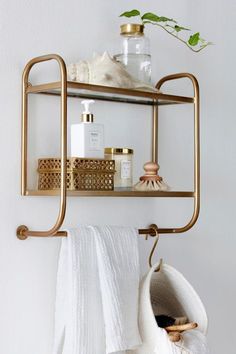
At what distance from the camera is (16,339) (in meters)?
1.46

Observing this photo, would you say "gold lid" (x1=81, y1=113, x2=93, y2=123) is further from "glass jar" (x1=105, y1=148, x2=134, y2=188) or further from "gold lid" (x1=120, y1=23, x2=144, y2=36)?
"gold lid" (x1=120, y1=23, x2=144, y2=36)

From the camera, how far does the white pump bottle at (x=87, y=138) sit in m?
1.43

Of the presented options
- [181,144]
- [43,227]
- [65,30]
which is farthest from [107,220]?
[65,30]

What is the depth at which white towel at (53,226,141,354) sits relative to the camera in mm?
1414

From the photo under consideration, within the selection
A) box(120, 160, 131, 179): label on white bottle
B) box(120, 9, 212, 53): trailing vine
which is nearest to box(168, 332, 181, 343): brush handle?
box(120, 160, 131, 179): label on white bottle

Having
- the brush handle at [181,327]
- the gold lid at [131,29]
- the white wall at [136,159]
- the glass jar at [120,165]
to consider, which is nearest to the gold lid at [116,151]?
the glass jar at [120,165]

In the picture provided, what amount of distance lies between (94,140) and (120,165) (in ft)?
0.34

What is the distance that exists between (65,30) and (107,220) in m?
0.44

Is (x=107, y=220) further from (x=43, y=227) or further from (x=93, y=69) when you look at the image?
(x=93, y=69)

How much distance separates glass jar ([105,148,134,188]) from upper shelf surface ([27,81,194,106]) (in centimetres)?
12

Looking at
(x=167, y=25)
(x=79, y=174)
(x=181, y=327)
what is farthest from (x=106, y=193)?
(x=167, y=25)

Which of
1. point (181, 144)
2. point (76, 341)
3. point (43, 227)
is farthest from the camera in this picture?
point (181, 144)

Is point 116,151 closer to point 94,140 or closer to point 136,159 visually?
point 94,140

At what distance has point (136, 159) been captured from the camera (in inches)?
66.9
